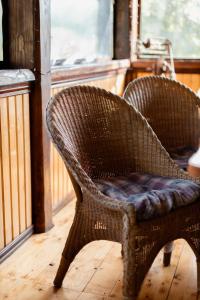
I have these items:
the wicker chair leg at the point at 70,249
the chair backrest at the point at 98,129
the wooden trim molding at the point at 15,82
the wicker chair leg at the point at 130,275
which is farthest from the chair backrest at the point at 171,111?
the wicker chair leg at the point at 130,275

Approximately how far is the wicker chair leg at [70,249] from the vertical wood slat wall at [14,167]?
421 millimetres

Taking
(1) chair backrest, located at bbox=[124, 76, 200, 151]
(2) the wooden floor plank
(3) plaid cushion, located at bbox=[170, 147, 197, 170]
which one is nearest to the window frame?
(1) chair backrest, located at bbox=[124, 76, 200, 151]

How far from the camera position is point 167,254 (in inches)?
89.5

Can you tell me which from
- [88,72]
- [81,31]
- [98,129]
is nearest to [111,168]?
[98,129]

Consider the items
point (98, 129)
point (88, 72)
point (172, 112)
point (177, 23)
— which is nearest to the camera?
point (98, 129)

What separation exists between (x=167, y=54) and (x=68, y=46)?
1.17 m

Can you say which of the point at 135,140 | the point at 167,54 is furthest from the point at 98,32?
the point at 135,140

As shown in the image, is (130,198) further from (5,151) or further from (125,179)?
(5,151)

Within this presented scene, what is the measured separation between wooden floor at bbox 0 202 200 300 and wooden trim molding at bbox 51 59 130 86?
3.25 ft

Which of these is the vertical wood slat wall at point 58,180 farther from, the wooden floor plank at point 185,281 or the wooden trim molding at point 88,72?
the wooden floor plank at point 185,281

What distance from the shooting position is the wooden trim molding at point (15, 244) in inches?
91.6

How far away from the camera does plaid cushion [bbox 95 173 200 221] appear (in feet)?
5.60

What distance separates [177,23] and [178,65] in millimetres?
374

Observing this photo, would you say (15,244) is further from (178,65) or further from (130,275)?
(178,65)
